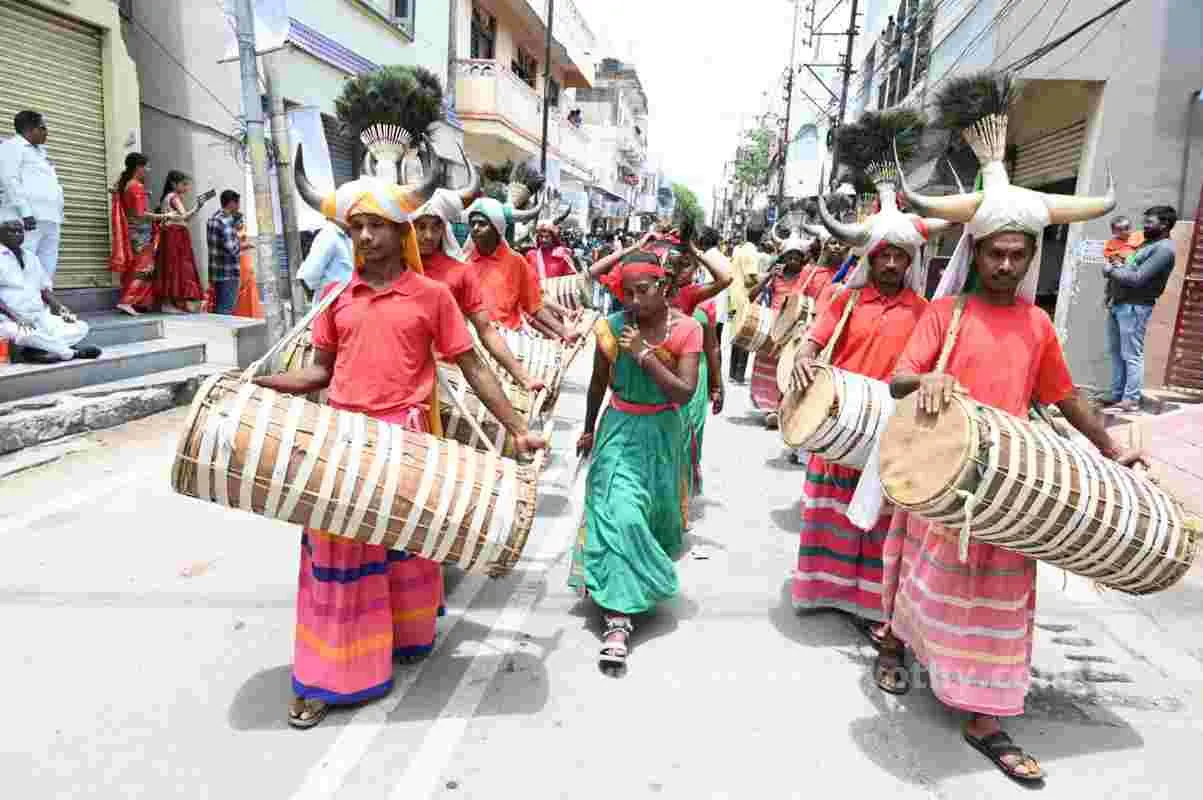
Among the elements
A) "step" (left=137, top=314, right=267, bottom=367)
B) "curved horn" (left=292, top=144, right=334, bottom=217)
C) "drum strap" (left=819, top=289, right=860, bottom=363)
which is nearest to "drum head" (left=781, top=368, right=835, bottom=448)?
"drum strap" (left=819, top=289, right=860, bottom=363)

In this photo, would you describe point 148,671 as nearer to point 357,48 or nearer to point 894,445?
point 894,445

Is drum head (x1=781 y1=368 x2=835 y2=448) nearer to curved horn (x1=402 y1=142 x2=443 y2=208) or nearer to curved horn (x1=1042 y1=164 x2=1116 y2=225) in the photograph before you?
curved horn (x1=1042 y1=164 x2=1116 y2=225)

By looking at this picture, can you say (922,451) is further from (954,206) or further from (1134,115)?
(1134,115)

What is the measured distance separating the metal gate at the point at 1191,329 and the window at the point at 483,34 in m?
16.7

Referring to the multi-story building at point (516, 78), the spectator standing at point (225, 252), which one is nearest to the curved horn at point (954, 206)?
the spectator standing at point (225, 252)

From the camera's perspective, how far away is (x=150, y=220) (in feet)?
31.4

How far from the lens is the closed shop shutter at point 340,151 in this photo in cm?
1433

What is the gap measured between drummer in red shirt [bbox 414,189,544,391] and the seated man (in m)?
3.85

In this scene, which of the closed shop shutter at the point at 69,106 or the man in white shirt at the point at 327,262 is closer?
the man in white shirt at the point at 327,262

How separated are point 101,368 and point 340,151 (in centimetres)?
861

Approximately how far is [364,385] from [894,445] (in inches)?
71.0

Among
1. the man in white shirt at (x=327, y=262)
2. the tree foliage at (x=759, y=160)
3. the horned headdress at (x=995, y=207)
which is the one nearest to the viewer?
the horned headdress at (x=995, y=207)

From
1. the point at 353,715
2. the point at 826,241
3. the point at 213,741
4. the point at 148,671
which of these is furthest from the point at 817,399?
the point at 826,241

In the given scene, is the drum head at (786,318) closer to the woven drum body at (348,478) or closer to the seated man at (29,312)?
the woven drum body at (348,478)
